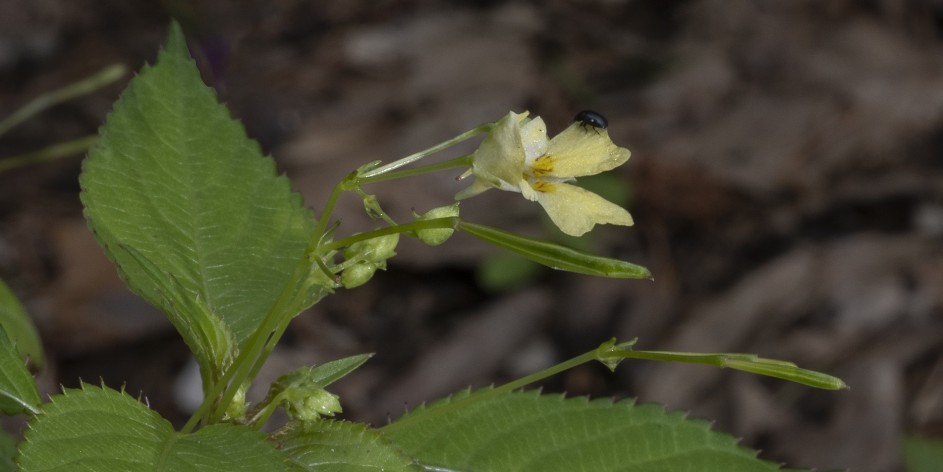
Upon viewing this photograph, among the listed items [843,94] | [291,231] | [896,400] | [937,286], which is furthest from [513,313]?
[291,231]

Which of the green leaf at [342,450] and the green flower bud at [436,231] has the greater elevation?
the green flower bud at [436,231]

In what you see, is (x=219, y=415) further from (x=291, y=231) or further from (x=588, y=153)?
(x=588, y=153)

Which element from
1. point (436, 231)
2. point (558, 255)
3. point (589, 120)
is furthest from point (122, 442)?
point (589, 120)

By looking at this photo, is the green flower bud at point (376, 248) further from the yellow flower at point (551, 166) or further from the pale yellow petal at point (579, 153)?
the pale yellow petal at point (579, 153)

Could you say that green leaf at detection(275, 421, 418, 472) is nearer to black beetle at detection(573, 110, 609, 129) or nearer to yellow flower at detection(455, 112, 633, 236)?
yellow flower at detection(455, 112, 633, 236)

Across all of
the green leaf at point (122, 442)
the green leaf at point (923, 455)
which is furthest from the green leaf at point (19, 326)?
the green leaf at point (923, 455)

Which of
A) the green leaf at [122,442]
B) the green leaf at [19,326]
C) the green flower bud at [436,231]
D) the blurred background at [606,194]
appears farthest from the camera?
the blurred background at [606,194]

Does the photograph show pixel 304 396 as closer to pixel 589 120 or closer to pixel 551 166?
pixel 551 166
